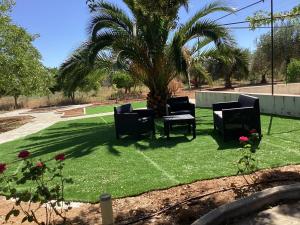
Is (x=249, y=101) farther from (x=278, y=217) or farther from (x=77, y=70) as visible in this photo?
(x=77, y=70)

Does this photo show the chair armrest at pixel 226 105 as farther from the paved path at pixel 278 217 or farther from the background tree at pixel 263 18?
the paved path at pixel 278 217

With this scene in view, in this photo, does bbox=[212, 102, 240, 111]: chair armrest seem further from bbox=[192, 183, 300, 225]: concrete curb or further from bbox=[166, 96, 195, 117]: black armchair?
bbox=[192, 183, 300, 225]: concrete curb

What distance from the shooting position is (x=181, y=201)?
507 centimetres

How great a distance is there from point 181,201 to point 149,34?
333 inches

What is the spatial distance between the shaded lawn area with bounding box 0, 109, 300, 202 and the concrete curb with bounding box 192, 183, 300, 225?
144cm

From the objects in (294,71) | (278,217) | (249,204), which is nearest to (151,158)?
(249,204)

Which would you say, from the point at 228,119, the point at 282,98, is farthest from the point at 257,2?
Result: the point at 228,119

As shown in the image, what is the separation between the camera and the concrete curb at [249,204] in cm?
410

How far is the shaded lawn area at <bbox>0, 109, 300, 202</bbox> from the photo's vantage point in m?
6.12

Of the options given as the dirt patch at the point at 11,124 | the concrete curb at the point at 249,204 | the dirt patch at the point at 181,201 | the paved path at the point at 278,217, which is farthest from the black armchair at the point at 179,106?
the dirt patch at the point at 11,124

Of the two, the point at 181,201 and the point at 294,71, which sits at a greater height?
the point at 294,71

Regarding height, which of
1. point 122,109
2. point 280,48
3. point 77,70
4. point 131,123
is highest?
point 280,48

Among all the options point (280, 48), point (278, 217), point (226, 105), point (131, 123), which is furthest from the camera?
point (280, 48)

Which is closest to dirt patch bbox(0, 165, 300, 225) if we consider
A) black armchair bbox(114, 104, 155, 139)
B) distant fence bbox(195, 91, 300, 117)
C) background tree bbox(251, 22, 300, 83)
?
black armchair bbox(114, 104, 155, 139)
